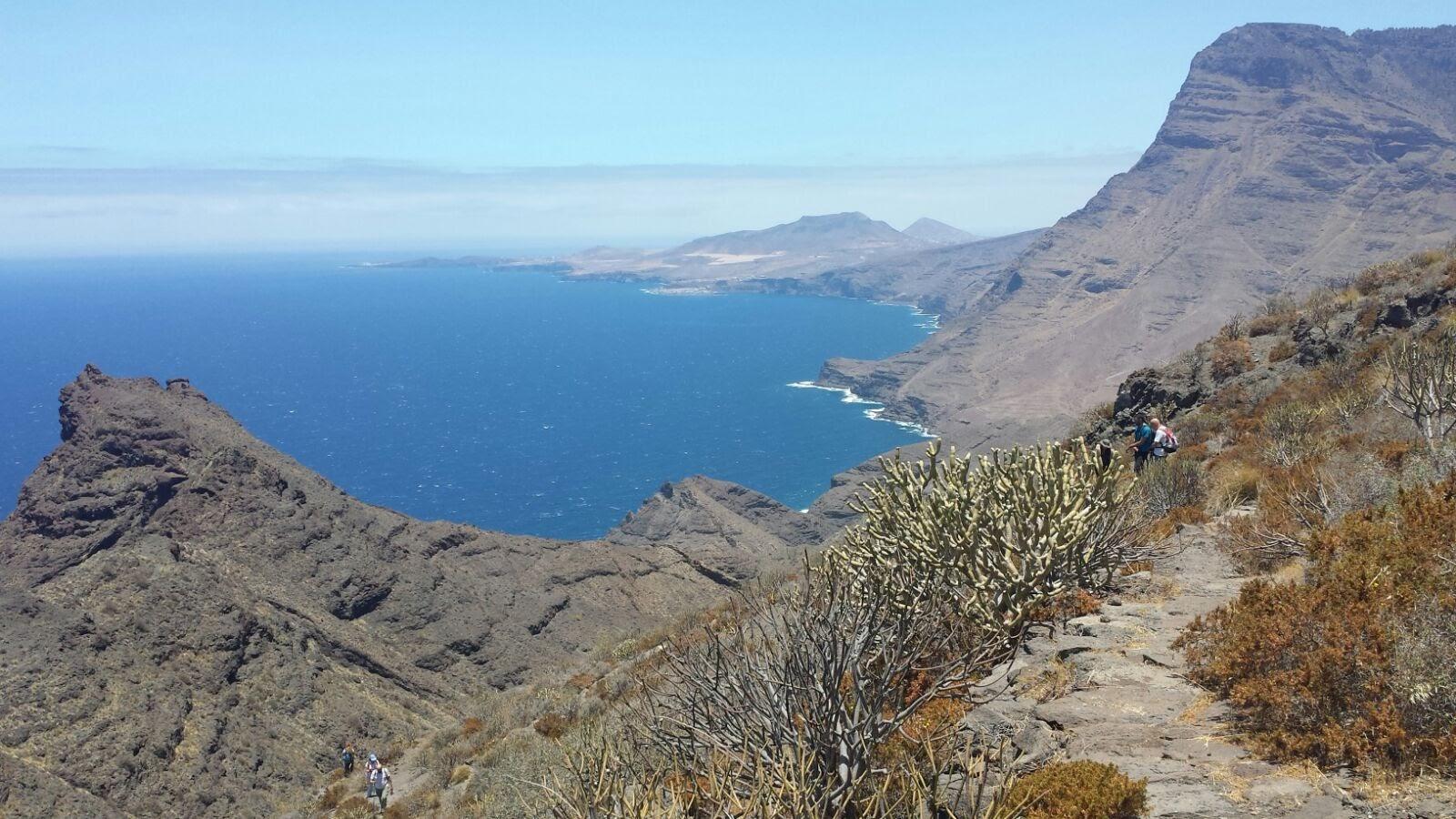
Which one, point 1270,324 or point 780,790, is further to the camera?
point 1270,324

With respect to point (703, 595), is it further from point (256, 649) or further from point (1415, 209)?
point (1415, 209)

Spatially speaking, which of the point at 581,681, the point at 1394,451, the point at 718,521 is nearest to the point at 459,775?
the point at 581,681

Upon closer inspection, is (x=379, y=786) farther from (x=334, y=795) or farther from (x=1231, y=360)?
(x=1231, y=360)

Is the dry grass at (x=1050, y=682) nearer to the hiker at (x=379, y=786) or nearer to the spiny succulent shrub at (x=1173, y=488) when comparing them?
the spiny succulent shrub at (x=1173, y=488)

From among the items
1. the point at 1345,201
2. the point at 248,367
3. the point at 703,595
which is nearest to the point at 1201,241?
the point at 1345,201

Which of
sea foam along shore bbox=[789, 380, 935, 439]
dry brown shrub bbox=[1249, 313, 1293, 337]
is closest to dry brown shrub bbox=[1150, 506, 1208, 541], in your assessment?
dry brown shrub bbox=[1249, 313, 1293, 337]

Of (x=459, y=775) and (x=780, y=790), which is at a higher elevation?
(x=780, y=790)
